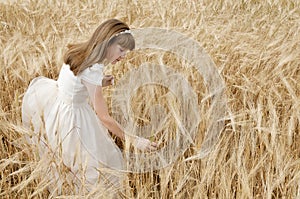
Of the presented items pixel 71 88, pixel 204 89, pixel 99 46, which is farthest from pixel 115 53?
pixel 204 89

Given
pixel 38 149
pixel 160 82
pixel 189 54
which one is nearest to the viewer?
pixel 38 149

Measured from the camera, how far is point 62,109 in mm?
1864

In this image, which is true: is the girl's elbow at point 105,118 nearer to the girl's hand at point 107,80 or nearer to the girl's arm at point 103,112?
the girl's arm at point 103,112

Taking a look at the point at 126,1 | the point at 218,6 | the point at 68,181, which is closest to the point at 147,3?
the point at 126,1

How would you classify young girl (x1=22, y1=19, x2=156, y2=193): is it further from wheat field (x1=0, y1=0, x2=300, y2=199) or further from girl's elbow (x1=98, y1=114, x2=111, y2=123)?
wheat field (x1=0, y1=0, x2=300, y2=199)

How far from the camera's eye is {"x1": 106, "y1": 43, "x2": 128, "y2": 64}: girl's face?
1800 mm

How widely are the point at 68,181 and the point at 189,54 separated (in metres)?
0.89

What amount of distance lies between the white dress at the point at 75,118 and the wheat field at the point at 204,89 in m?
0.08

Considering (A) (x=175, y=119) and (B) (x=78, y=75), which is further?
(B) (x=78, y=75)

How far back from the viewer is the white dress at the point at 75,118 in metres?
1.72

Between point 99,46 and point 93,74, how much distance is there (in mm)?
130

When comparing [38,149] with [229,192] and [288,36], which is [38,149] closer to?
[229,192]

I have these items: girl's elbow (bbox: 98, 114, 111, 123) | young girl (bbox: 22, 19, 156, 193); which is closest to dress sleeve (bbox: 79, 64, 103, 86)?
young girl (bbox: 22, 19, 156, 193)

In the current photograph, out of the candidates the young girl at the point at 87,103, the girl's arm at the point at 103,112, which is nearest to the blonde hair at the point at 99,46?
the young girl at the point at 87,103
